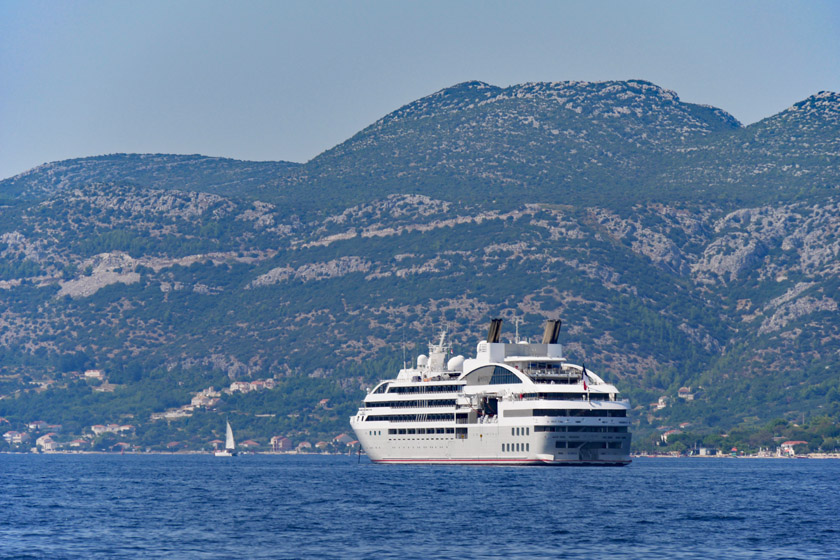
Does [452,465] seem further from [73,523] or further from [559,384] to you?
[73,523]

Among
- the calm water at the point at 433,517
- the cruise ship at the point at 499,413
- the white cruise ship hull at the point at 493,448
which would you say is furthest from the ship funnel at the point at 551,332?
the calm water at the point at 433,517

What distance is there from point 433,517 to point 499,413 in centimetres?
6266

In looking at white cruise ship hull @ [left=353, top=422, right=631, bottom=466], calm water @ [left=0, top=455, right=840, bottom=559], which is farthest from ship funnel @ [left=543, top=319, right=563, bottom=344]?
calm water @ [left=0, top=455, right=840, bottom=559]

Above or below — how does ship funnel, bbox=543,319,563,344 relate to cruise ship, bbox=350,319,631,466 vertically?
above

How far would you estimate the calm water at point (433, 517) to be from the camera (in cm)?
7350

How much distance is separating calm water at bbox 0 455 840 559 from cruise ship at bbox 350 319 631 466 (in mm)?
9728

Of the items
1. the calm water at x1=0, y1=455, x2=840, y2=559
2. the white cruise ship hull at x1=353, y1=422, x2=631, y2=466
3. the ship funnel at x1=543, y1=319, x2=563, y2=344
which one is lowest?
the calm water at x1=0, y1=455, x2=840, y2=559

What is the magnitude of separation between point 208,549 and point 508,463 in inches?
3122

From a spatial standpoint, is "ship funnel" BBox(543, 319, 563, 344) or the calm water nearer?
the calm water

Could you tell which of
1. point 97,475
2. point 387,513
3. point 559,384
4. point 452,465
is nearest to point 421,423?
point 452,465

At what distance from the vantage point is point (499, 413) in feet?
496

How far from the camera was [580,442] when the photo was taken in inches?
5748

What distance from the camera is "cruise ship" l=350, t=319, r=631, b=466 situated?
146 metres

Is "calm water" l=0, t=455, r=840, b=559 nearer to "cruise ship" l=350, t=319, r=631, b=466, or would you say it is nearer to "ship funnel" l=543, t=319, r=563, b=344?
"cruise ship" l=350, t=319, r=631, b=466
